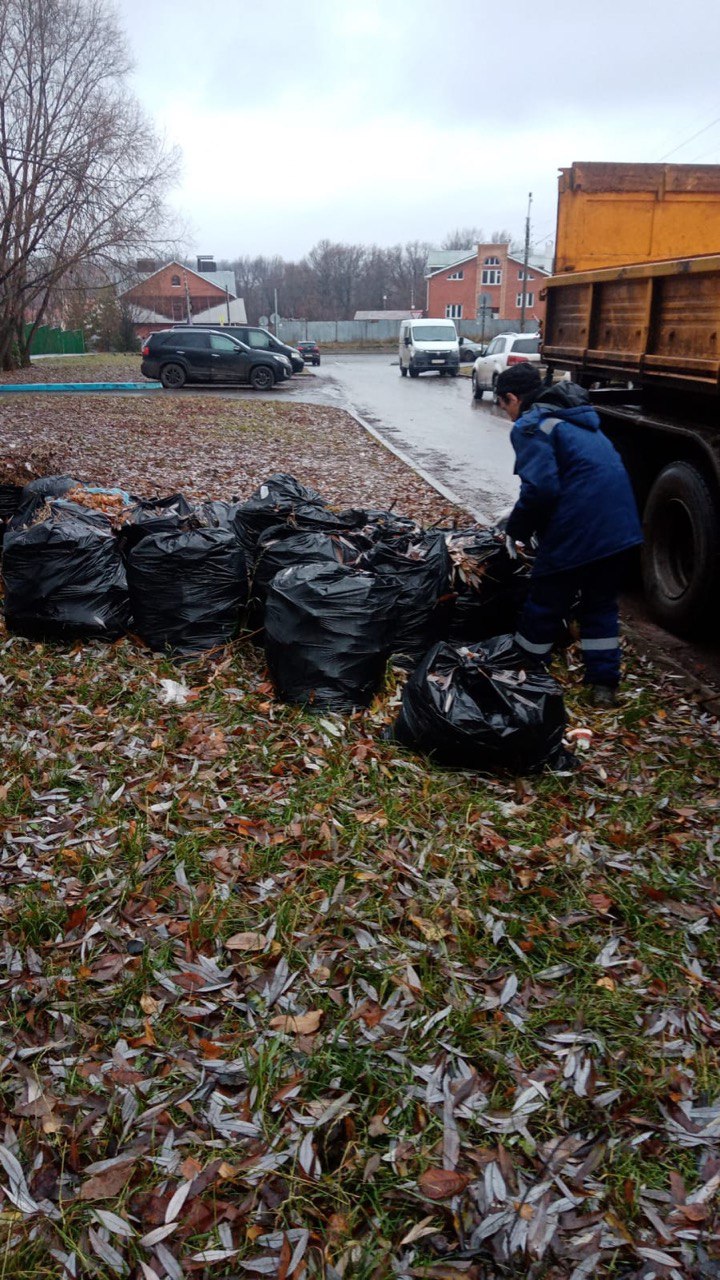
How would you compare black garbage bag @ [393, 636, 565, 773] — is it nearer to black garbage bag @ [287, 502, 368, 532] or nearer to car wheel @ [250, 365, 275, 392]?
black garbage bag @ [287, 502, 368, 532]

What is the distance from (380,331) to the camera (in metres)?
78.2

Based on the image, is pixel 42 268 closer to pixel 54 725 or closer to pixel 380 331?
pixel 54 725

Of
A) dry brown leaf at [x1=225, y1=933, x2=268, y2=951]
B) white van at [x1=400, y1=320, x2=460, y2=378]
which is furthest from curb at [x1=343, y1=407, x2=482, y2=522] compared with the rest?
white van at [x1=400, y1=320, x2=460, y2=378]

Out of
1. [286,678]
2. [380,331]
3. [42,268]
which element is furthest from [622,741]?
[380,331]

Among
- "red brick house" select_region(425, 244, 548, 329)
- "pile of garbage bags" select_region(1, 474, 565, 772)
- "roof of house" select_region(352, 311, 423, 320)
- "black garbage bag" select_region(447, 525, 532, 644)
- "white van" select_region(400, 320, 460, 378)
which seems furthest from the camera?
"roof of house" select_region(352, 311, 423, 320)

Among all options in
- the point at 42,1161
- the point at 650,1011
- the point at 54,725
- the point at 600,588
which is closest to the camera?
the point at 42,1161

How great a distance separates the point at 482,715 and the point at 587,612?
117 cm

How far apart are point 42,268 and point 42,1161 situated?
112 ft

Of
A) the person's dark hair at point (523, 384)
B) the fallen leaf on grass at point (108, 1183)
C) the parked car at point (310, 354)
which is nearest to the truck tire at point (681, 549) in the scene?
the person's dark hair at point (523, 384)

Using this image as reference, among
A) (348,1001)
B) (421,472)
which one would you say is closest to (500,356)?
(421,472)

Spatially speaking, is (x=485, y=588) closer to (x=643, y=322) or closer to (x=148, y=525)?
(x=148, y=525)

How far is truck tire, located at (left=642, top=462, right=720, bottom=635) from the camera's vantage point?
17.5 feet

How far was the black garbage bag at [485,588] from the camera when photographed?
4797mm

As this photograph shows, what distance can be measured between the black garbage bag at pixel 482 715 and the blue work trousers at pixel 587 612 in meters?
0.65
